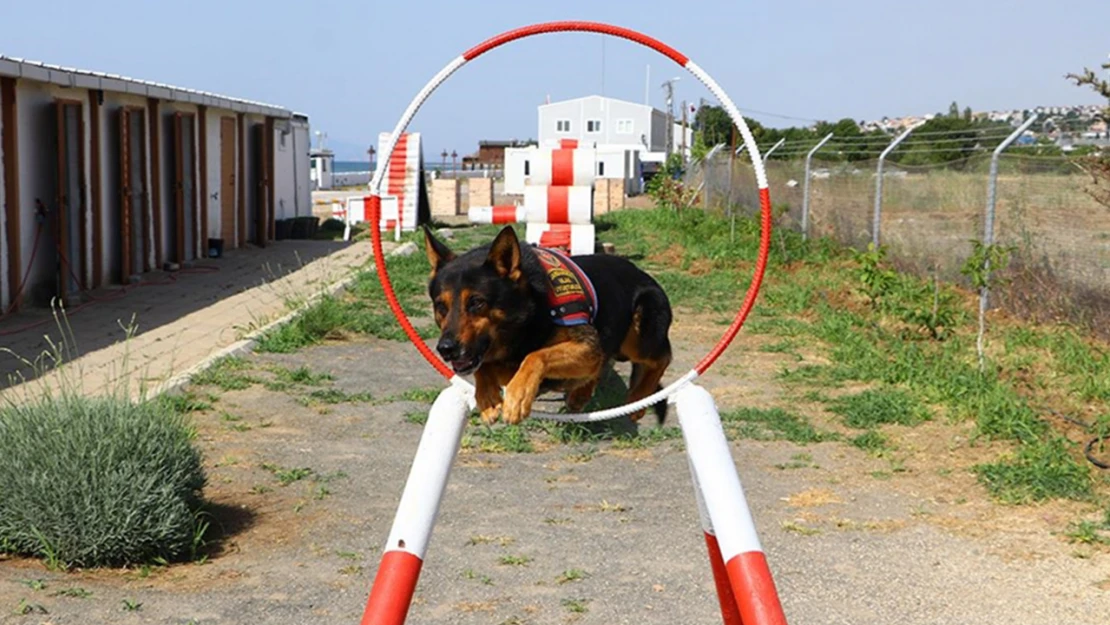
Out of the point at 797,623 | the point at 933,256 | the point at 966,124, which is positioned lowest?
the point at 797,623

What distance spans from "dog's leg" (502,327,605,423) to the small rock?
17.6 meters

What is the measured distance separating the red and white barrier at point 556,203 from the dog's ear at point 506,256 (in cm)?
1391

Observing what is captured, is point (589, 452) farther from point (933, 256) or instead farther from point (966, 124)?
point (966, 124)

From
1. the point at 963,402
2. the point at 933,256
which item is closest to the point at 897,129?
the point at 933,256

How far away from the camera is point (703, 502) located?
3.85m

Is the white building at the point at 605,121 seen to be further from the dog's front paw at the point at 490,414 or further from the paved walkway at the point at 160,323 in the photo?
the dog's front paw at the point at 490,414

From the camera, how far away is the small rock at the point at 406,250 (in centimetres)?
2186

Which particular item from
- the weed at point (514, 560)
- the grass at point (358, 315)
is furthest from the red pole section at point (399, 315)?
the grass at point (358, 315)

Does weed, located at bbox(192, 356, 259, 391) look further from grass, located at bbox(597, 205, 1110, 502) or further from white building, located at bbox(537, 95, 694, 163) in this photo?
white building, located at bbox(537, 95, 694, 163)

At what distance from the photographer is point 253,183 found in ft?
90.0

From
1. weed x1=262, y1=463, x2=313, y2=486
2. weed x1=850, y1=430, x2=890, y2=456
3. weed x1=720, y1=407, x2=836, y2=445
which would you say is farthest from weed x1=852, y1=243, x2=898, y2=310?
weed x1=262, y1=463, x2=313, y2=486

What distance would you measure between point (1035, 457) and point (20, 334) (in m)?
10.2

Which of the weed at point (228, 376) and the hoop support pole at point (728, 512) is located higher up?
the hoop support pole at point (728, 512)

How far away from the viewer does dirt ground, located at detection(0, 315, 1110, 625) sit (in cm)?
577
